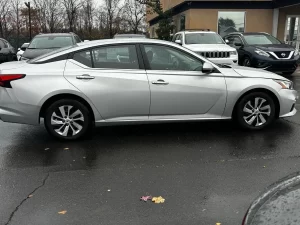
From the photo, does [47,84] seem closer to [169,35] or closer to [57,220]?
[57,220]

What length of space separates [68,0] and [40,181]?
54.4 m

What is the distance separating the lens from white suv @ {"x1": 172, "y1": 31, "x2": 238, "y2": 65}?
38.5ft

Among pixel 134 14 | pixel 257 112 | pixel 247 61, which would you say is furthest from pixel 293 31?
pixel 134 14

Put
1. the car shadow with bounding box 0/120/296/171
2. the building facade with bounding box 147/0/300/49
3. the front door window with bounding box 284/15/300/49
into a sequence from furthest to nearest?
1. the front door window with bounding box 284/15/300/49
2. the building facade with bounding box 147/0/300/49
3. the car shadow with bounding box 0/120/296/171

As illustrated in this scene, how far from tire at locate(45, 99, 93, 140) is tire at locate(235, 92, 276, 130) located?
2.56 m

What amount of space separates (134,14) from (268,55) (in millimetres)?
41327

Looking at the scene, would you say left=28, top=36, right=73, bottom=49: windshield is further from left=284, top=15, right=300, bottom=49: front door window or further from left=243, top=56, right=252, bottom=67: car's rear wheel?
left=284, top=15, right=300, bottom=49: front door window

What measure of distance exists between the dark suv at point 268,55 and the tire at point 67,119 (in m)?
8.82

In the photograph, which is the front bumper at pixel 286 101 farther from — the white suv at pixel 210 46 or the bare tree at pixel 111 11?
the bare tree at pixel 111 11

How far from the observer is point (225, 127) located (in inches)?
249

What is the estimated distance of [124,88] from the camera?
539cm

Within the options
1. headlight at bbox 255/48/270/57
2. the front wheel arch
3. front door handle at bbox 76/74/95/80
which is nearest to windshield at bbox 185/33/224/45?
headlight at bbox 255/48/270/57

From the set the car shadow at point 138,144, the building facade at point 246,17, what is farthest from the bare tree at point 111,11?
the car shadow at point 138,144

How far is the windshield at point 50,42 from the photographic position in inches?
468
